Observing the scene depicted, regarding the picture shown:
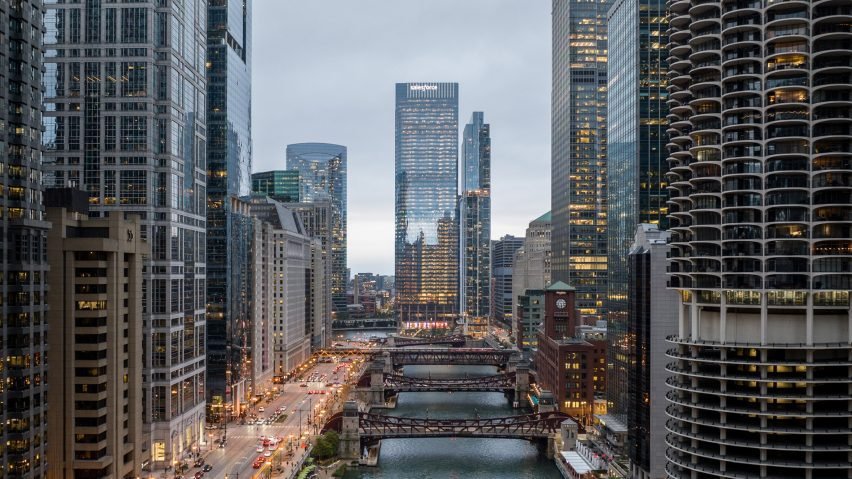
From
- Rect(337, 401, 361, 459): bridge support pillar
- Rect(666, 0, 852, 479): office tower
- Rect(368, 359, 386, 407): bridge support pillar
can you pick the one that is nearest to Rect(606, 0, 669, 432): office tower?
Rect(337, 401, 361, 459): bridge support pillar

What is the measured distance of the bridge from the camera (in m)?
138

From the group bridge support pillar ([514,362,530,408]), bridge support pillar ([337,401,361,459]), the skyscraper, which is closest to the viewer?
bridge support pillar ([337,401,361,459])

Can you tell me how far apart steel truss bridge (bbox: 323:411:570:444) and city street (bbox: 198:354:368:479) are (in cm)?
926

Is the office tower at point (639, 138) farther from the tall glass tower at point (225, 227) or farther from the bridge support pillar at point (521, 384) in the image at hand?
the tall glass tower at point (225, 227)

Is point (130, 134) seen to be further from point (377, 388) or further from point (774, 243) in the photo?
point (377, 388)

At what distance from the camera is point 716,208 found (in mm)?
76312

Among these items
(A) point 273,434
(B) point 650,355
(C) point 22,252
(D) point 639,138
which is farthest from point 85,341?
(D) point 639,138

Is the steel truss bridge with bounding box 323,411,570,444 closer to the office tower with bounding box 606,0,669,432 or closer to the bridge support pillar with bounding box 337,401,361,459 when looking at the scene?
the bridge support pillar with bounding box 337,401,361,459

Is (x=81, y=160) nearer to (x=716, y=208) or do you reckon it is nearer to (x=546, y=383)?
(x=716, y=208)

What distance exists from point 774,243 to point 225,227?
11144 centimetres

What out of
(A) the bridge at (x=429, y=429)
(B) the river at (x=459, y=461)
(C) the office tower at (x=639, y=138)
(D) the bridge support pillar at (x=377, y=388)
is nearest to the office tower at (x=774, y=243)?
(B) the river at (x=459, y=461)

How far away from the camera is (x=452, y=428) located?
143125mm

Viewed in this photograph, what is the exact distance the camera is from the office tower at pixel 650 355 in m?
99.9

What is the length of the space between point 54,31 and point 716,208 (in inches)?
3880
